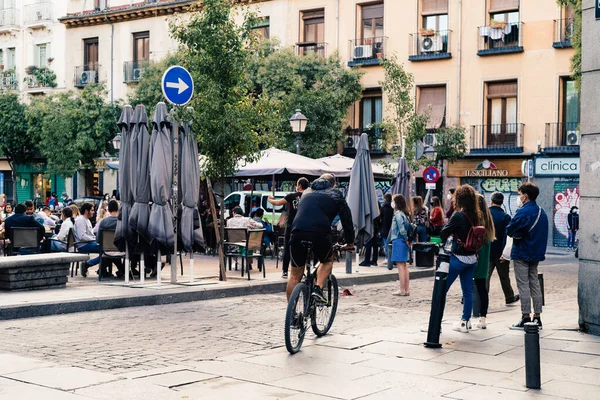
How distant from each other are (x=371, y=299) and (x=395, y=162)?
2029 cm

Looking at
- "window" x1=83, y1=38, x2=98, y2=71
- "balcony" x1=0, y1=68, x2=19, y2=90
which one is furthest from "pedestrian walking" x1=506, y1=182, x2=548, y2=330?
"balcony" x1=0, y1=68, x2=19, y2=90

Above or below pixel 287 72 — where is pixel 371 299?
below

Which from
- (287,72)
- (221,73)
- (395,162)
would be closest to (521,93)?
(395,162)

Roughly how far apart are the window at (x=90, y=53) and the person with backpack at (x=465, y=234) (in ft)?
120

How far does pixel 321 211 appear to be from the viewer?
9133mm

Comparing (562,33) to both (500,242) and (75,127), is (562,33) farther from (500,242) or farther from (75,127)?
(75,127)

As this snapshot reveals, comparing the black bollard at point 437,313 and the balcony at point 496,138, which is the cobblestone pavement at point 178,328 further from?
the balcony at point 496,138

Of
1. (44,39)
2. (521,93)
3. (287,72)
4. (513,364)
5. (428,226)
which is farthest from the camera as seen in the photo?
(44,39)

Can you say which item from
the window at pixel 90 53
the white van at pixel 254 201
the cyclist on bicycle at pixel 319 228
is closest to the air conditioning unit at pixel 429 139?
the white van at pixel 254 201

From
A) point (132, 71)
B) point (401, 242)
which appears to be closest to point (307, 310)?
point (401, 242)

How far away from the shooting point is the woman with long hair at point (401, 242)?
1418 cm

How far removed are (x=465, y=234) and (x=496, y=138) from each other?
78.1ft

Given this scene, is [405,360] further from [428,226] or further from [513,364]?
[428,226]

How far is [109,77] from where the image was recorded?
4281 cm
